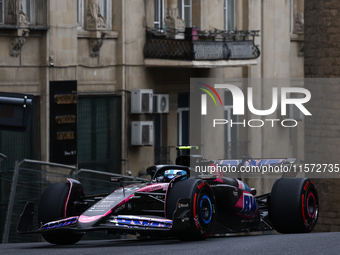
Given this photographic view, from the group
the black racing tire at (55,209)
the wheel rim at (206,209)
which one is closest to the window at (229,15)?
the black racing tire at (55,209)

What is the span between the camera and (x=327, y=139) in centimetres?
2220

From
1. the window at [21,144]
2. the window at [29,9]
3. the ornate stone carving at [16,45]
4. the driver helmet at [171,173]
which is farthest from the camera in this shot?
the window at [29,9]

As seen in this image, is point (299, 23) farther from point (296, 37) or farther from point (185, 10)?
point (185, 10)

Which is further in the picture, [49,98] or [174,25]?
[174,25]

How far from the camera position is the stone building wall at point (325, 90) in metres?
21.5

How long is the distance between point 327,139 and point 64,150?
7.71 m

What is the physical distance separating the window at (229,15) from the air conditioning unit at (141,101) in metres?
4.62

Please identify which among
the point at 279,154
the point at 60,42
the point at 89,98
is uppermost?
the point at 60,42

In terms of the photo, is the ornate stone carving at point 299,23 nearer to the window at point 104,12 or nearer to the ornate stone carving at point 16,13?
the window at point 104,12

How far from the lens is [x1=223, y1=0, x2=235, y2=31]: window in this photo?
79.0 ft

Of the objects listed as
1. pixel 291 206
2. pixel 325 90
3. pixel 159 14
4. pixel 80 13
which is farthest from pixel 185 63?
pixel 291 206

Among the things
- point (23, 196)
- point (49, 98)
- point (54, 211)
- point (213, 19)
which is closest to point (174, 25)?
point (213, 19)

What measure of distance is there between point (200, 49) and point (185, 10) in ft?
5.28

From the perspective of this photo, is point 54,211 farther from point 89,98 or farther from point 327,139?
point 327,139
